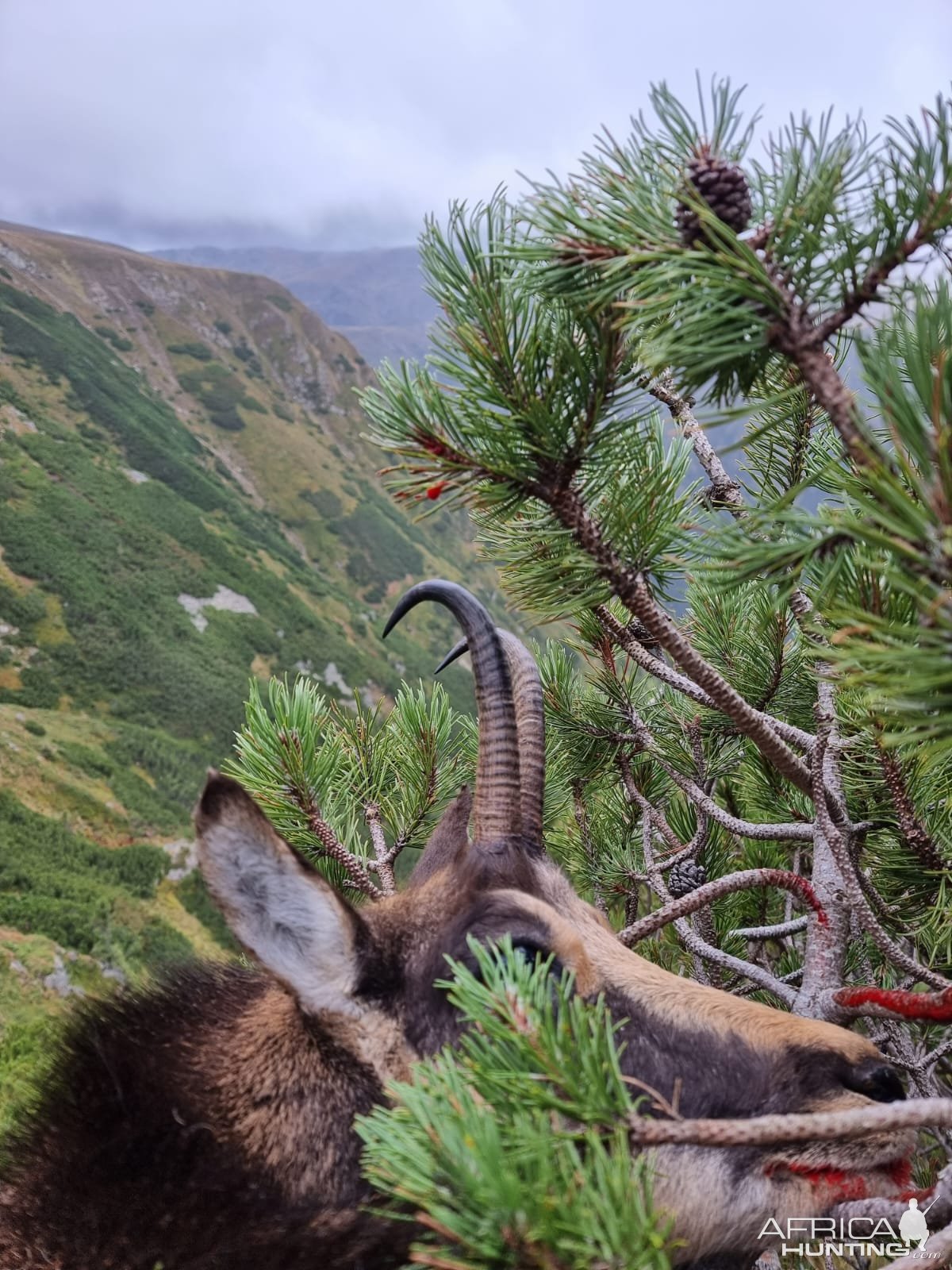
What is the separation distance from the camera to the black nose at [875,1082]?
101 inches

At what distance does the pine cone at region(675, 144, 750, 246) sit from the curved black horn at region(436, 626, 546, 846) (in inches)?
81.5

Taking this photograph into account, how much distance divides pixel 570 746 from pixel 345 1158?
94.1 inches

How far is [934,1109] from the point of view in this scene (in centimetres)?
151

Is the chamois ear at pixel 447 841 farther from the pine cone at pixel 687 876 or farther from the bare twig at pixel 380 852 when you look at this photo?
the pine cone at pixel 687 876

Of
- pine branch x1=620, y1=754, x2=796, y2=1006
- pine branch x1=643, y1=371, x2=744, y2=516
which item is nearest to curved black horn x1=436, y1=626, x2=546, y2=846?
pine branch x1=620, y1=754, x2=796, y2=1006

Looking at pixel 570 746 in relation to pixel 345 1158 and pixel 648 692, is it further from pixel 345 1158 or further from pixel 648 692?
pixel 345 1158

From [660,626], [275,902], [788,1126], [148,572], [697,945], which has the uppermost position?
[660,626]

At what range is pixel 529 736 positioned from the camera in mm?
3684

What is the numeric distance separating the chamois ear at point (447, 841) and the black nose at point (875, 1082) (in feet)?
5.23

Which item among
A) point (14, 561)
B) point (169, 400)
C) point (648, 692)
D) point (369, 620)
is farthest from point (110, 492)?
point (648, 692)

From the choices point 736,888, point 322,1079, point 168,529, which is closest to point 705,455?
point 736,888

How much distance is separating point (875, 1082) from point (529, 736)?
178 cm

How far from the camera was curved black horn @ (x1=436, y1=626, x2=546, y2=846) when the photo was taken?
3602mm

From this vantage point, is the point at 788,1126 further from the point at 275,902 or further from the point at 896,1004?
the point at 275,902
